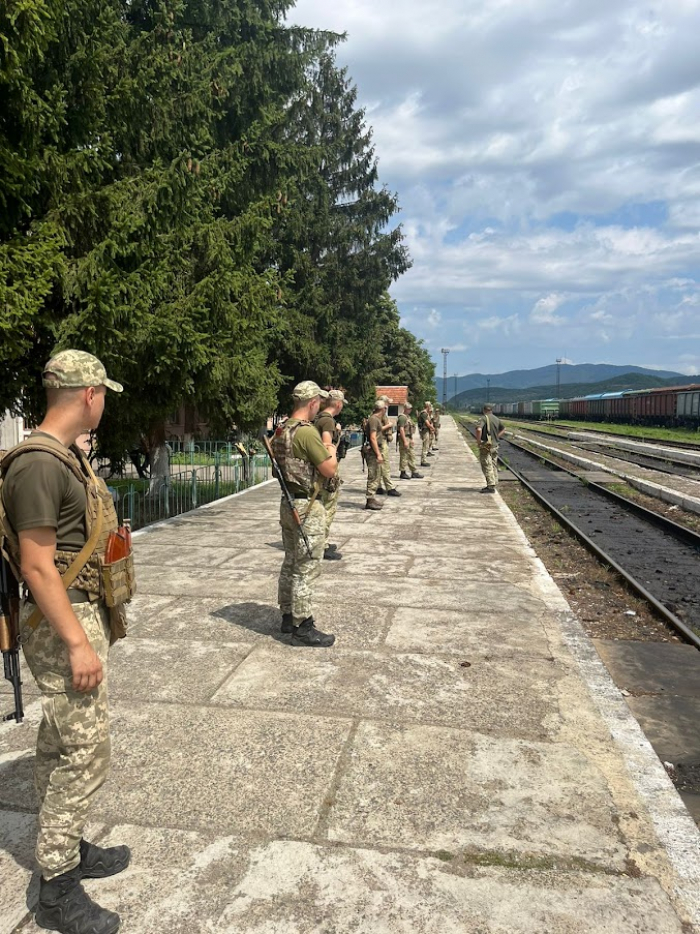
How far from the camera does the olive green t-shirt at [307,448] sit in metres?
5.04

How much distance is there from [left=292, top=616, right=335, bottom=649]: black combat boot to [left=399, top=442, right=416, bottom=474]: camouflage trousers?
471 inches

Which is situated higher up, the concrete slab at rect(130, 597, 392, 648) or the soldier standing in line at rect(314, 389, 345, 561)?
the soldier standing in line at rect(314, 389, 345, 561)

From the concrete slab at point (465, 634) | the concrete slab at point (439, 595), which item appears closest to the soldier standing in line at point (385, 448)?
the concrete slab at point (439, 595)

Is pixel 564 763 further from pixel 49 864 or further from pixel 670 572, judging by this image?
pixel 670 572

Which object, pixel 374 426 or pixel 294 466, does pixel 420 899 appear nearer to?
pixel 294 466

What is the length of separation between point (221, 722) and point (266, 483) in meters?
13.2

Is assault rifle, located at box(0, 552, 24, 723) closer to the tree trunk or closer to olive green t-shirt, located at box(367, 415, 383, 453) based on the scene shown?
olive green t-shirt, located at box(367, 415, 383, 453)

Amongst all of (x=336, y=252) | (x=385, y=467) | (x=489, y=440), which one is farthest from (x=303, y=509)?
(x=336, y=252)

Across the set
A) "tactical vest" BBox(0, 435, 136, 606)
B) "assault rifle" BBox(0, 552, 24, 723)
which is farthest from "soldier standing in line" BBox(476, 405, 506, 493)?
"assault rifle" BBox(0, 552, 24, 723)

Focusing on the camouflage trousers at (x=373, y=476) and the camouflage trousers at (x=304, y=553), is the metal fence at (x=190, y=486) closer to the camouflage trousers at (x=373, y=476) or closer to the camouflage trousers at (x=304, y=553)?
the camouflage trousers at (x=373, y=476)

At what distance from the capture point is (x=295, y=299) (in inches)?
923

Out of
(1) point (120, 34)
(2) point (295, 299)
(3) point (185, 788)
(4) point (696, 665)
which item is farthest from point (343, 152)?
(3) point (185, 788)

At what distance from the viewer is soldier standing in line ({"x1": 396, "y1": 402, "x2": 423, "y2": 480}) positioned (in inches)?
642

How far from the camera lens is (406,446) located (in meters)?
17.0
